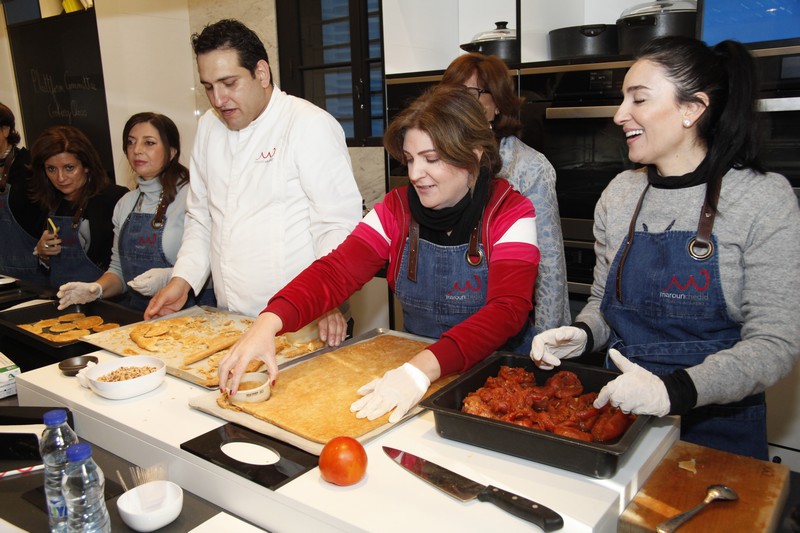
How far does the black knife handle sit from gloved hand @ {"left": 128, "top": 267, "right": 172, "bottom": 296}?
1912 mm

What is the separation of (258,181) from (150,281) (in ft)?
2.29

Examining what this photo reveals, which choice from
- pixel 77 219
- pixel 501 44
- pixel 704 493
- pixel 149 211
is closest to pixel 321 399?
pixel 704 493

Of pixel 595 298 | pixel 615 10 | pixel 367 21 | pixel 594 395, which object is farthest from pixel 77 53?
pixel 594 395

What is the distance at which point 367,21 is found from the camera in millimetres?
4133

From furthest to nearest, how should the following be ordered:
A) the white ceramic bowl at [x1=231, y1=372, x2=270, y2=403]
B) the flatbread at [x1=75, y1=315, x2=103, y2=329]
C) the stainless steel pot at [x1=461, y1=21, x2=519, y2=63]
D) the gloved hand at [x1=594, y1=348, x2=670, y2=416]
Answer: the stainless steel pot at [x1=461, y1=21, x2=519, y2=63] < the flatbread at [x1=75, y1=315, x2=103, y2=329] < the white ceramic bowl at [x1=231, y1=372, x2=270, y2=403] < the gloved hand at [x1=594, y1=348, x2=670, y2=416]

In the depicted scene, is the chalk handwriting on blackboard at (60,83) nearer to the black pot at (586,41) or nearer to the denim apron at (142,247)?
the denim apron at (142,247)

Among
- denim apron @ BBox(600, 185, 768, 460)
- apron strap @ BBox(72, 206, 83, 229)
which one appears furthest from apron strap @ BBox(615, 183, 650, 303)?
apron strap @ BBox(72, 206, 83, 229)

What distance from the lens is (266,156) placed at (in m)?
2.29

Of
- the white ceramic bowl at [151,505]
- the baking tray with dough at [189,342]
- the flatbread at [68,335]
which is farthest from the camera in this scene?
the flatbread at [68,335]

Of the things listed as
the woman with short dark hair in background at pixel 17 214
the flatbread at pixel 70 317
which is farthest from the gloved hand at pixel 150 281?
the woman with short dark hair in background at pixel 17 214

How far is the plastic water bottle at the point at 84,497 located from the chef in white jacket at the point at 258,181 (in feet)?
A: 3.96

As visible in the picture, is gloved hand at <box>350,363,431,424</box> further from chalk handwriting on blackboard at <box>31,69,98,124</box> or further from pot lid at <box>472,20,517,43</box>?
chalk handwriting on blackboard at <box>31,69,98,124</box>

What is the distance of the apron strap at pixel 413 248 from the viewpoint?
189 centimetres

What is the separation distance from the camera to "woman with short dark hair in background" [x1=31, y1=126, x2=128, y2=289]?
3.34 meters
